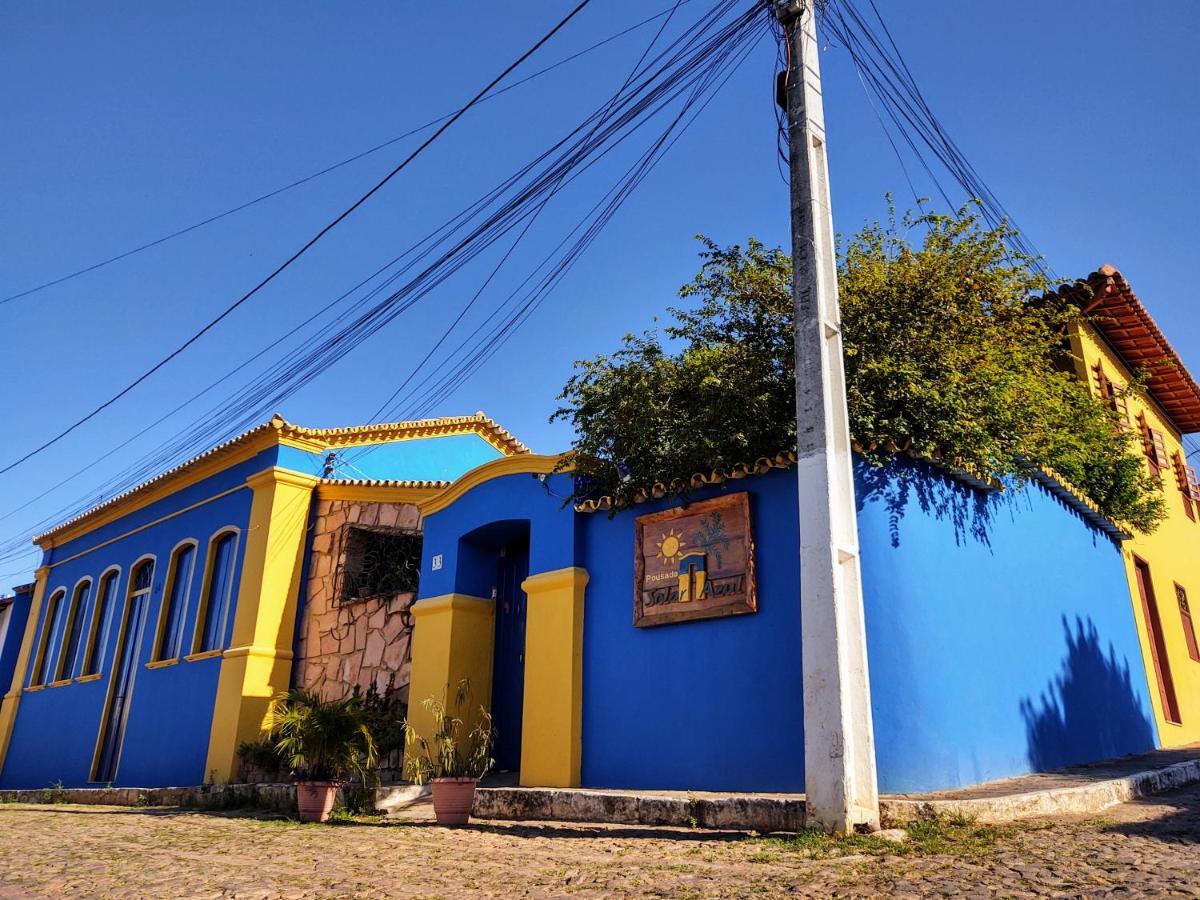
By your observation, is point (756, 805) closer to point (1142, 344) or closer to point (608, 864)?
point (608, 864)

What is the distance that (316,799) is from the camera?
8.36 m

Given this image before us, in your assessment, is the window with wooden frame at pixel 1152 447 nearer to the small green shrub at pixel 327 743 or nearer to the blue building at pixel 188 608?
the blue building at pixel 188 608

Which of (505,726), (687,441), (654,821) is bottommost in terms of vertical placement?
(654,821)

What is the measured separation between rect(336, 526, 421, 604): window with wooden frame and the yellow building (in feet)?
33.8

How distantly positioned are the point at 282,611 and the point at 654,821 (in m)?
8.57

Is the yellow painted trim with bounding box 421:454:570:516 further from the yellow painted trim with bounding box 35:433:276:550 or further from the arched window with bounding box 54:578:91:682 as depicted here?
the arched window with bounding box 54:578:91:682

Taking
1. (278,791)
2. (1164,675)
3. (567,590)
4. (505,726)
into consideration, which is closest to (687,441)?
(567,590)

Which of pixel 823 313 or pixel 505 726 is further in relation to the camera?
pixel 505 726

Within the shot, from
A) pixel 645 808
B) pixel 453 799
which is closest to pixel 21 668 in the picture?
pixel 453 799

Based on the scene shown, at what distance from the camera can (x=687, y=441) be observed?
857 centimetres

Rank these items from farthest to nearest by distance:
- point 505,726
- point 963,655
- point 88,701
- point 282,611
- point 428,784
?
1. point 88,701
2. point 282,611
3. point 505,726
4. point 428,784
5. point 963,655

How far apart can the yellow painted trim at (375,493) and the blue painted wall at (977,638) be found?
747 centimetres

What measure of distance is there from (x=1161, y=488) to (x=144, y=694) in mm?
16998

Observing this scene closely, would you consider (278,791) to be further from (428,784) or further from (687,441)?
(687,441)
